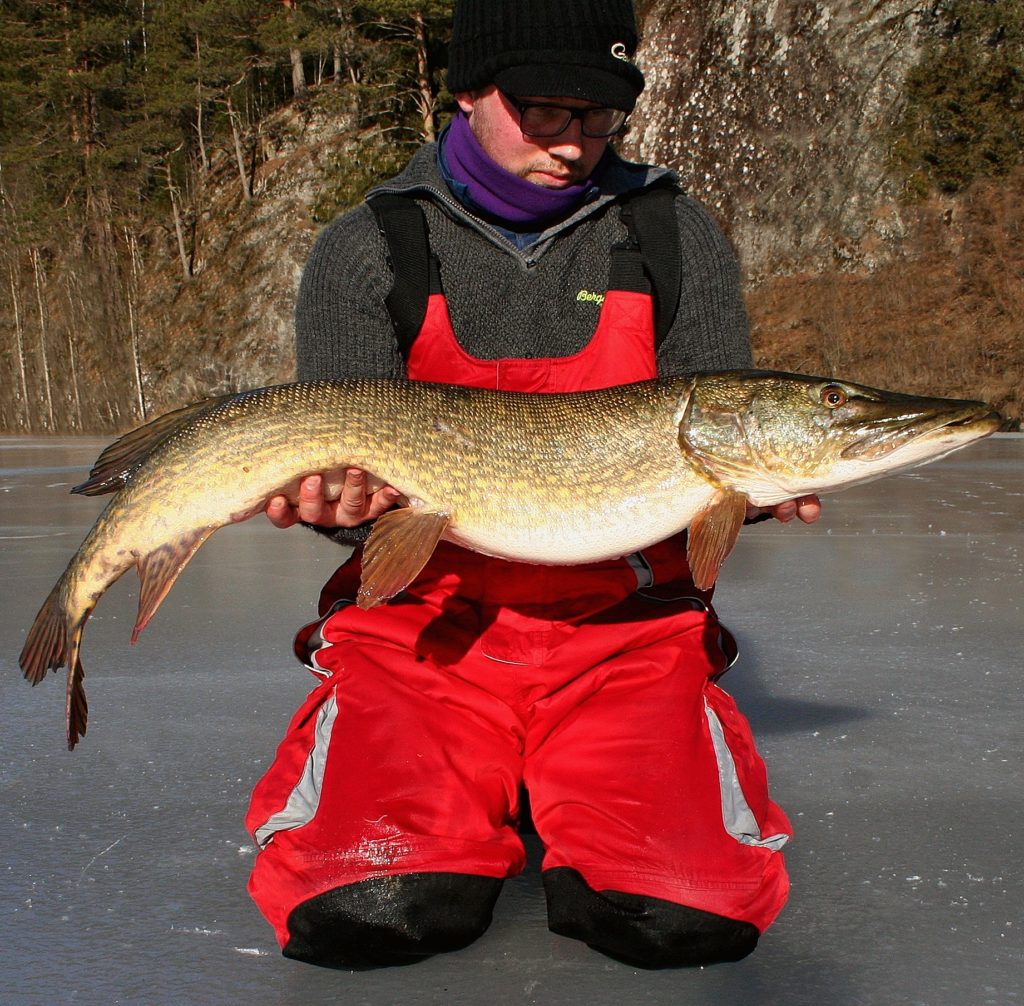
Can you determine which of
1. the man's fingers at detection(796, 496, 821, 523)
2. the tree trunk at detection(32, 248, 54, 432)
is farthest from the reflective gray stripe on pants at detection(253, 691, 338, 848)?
the tree trunk at detection(32, 248, 54, 432)

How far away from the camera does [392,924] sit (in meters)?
1.79

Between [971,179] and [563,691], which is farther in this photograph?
[971,179]

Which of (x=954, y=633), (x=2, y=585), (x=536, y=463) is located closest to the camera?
(x=536, y=463)

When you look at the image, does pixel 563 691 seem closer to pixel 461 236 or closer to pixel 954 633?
pixel 461 236

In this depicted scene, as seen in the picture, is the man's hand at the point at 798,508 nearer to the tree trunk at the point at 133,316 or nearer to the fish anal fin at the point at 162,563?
the fish anal fin at the point at 162,563

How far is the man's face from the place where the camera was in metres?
2.65

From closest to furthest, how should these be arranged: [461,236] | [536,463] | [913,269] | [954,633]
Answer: [536,463] → [461,236] → [954,633] → [913,269]

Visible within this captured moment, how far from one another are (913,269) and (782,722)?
1744cm

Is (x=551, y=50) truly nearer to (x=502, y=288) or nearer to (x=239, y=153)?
(x=502, y=288)

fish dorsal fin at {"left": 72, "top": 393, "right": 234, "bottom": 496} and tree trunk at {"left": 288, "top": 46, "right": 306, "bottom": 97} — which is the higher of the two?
tree trunk at {"left": 288, "top": 46, "right": 306, "bottom": 97}

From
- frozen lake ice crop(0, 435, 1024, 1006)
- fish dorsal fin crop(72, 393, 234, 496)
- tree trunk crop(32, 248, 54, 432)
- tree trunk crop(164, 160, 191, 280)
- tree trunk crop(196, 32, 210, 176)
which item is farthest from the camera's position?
tree trunk crop(32, 248, 54, 432)

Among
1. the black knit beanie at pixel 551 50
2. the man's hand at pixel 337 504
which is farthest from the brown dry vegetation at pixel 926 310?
the man's hand at pixel 337 504

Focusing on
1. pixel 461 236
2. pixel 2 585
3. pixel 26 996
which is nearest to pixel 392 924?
pixel 26 996

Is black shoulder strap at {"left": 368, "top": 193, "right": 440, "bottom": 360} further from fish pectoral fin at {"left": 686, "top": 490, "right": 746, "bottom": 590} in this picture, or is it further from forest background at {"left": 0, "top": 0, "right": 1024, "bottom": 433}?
forest background at {"left": 0, "top": 0, "right": 1024, "bottom": 433}
